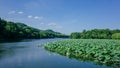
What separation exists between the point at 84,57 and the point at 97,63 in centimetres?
360

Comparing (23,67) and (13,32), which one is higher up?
(13,32)

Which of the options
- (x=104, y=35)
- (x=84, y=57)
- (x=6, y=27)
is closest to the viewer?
(x=84, y=57)

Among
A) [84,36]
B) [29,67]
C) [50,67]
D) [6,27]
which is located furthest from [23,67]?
[84,36]

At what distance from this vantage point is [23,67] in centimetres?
1596

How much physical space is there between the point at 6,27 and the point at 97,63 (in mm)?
63516

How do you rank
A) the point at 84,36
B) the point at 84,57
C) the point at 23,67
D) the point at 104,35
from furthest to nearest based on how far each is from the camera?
1. the point at 84,36
2. the point at 104,35
3. the point at 84,57
4. the point at 23,67

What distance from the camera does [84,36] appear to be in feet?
308

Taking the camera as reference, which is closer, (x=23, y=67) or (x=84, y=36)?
(x=23, y=67)

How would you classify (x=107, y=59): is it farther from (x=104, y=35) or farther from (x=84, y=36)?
(x=84, y=36)

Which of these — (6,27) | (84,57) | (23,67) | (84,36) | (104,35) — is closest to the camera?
(23,67)

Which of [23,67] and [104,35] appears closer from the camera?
[23,67]

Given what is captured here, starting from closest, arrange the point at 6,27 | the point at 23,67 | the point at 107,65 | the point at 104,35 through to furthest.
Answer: the point at 23,67, the point at 107,65, the point at 6,27, the point at 104,35

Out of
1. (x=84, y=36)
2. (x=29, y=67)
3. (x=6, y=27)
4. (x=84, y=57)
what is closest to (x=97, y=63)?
(x=84, y=57)

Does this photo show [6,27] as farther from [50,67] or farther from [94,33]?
[50,67]
